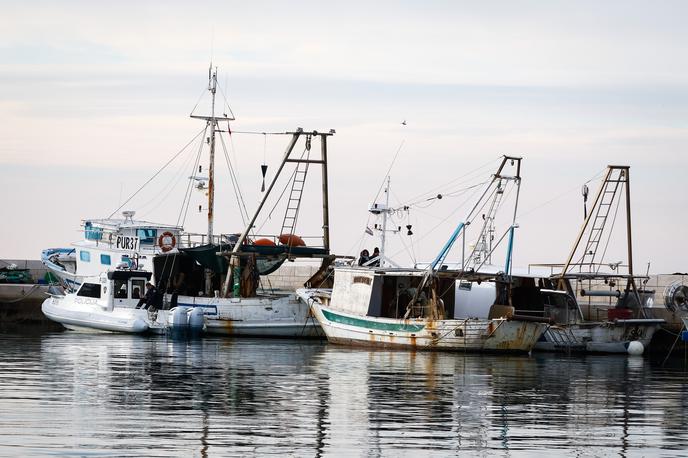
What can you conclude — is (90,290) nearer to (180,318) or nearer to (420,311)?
(180,318)

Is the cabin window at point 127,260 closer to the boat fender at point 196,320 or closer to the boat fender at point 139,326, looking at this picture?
the boat fender at point 139,326

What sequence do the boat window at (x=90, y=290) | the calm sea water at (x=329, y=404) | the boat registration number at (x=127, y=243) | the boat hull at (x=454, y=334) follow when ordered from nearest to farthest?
the calm sea water at (x=329, y=404)
the boat hull at (x=454, y=334)
the boat window at (x=90, y=290)
the boat registration number at (x=127, y=243)

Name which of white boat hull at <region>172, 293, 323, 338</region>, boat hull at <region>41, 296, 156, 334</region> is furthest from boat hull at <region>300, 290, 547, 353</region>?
boat hull at <region>41, 296, 156, 334</region>

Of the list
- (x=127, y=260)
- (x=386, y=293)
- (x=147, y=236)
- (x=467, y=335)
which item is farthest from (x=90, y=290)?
(x=467, y=335)

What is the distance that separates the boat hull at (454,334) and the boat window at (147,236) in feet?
38.9

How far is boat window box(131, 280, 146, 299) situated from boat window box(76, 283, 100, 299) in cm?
126

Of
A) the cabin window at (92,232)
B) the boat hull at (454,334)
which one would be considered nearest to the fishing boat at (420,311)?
the boat hull at (454,334)

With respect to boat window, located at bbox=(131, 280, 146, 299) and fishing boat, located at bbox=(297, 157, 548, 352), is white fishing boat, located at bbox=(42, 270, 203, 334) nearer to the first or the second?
boat window, located at bbox=(131, 280, 146, 299)

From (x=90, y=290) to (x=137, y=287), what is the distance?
173 centimetres

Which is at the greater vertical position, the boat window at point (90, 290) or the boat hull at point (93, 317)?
the boat window at point (90, 290)

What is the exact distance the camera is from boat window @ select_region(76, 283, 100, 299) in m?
44.2

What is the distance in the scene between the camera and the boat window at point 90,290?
44.2 metres

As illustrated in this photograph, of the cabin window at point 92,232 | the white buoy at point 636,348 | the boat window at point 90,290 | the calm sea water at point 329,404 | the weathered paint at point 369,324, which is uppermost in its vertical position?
the cabin window at point 92,232

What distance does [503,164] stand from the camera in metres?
40.3
